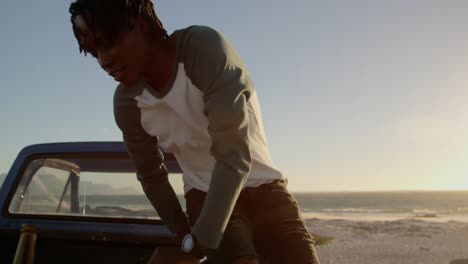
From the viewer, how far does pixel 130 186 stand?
3967 mm

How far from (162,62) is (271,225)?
671mm

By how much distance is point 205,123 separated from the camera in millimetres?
1897

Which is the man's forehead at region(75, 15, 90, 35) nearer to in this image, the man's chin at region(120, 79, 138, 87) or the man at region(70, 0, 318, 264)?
the man at region(70, 0, 318, 264)

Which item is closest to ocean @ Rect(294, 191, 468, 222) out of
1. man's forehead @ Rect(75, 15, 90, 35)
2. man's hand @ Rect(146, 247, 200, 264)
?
man's hand @ Rect(146, 247, 200, 264)

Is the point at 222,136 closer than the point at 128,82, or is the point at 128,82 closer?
the point at 222,136

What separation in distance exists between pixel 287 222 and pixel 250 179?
0.19 metres

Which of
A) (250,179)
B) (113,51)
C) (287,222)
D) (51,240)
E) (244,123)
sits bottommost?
(51,240)

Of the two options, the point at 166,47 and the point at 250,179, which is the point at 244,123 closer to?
the point at 250,179

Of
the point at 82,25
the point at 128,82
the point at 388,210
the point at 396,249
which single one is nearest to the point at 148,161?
the point at 128,82

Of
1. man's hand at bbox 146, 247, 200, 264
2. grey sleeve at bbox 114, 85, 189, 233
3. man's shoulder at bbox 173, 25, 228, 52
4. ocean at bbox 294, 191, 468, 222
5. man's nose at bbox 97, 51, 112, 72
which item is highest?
man's shoulder at bbox 173, 25, 228, 52

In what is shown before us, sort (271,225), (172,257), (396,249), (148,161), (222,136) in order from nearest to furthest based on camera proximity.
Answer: (222,136) < (172,257) < (271,225) < (148,161) < (396,249)

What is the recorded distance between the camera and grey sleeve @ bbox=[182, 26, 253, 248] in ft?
5.62

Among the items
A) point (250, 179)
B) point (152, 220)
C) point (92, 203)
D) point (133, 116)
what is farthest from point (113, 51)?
point (92, 203)

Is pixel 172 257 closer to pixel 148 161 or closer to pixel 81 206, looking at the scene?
pixel 148 161
